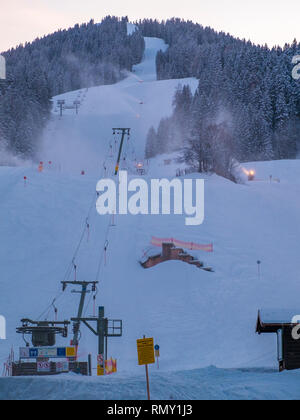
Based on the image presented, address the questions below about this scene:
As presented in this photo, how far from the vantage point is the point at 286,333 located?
17.0m

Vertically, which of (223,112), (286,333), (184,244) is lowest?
(286,333)

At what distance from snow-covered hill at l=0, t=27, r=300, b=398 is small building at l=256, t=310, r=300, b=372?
52.8 inches

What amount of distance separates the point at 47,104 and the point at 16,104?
1684 centimetres

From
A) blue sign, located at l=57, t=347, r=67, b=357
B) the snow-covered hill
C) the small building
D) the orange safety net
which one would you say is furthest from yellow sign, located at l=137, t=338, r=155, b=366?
the orange safety net

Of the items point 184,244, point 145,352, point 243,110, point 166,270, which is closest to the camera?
point 145,352

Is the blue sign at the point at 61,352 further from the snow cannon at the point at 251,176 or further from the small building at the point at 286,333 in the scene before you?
the snow cannon at the point at 251,176

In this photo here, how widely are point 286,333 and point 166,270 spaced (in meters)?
14.1

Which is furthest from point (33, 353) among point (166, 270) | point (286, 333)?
point (166, 270)

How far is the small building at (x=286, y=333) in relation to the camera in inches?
654

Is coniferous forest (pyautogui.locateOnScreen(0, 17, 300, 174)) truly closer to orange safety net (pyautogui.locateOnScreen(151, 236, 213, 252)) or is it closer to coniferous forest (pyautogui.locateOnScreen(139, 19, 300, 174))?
coniferous forest (pyautogui.locateOnScreen(139, 19, 300, 174))

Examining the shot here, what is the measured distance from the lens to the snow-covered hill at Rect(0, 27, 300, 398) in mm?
23391

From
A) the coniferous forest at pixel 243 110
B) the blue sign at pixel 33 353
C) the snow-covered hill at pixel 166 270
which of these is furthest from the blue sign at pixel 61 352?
the coniferous forest at pixel 243 110

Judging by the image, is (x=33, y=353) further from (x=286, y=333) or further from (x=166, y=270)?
(x=166, y=270)

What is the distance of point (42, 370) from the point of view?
18.7 m
